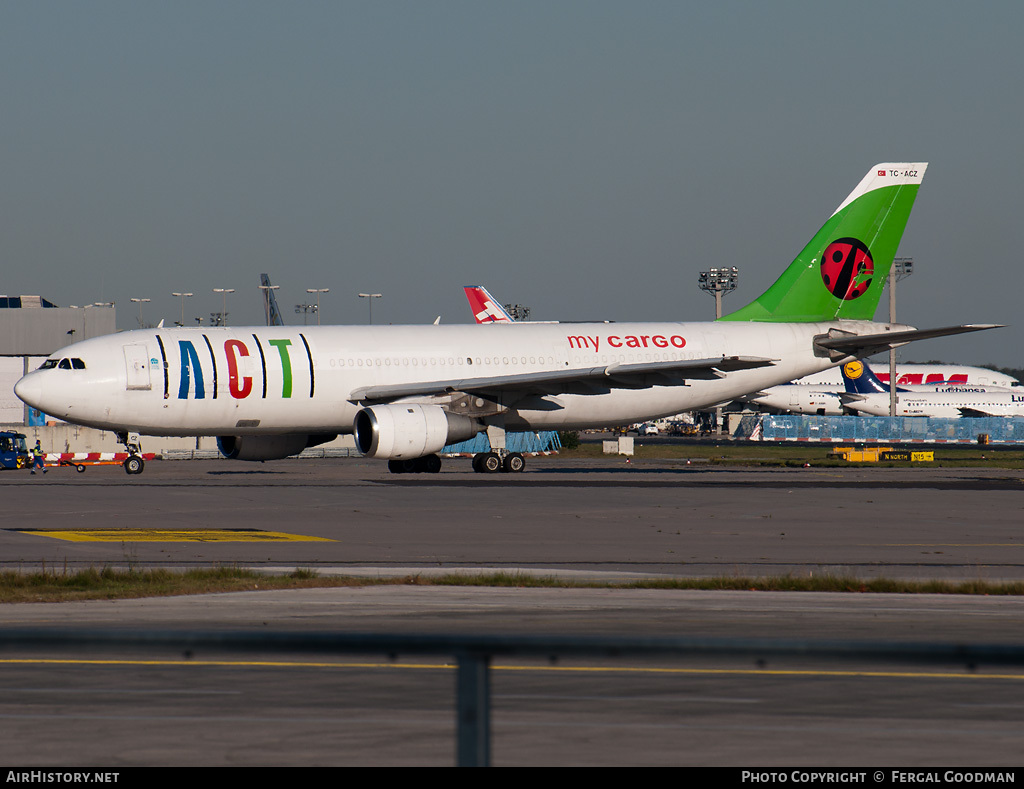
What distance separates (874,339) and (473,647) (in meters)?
41.7

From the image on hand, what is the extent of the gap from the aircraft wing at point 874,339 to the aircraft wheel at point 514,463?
1136cm

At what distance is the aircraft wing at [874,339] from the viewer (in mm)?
41500

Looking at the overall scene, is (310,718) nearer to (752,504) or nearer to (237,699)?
(237,699)

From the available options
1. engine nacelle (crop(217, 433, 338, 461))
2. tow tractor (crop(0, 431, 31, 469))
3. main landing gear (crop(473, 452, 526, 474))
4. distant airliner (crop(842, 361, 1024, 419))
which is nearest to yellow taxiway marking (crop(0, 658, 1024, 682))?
main landing gear (crop(473, 452, 526, 474))

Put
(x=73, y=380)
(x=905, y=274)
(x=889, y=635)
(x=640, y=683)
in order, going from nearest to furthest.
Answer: (x=640, y=683) < (x=889, y=635) < (x=73, y=380) < (x=905, y=274)

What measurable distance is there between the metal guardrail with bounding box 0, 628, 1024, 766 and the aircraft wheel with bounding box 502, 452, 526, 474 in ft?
127

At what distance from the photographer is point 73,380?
129 ft

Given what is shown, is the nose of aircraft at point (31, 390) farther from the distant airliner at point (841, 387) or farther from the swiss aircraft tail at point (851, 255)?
the distant airliner at point (841, 387)

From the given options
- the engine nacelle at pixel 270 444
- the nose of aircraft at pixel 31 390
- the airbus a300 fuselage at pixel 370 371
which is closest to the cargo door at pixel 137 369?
the airbus a300 fuselage at pixel 370 371

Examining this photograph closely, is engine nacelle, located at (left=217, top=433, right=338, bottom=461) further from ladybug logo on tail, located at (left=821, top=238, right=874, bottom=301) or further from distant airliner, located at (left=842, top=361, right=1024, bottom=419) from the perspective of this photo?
distant airliner, located at (left=842, top=361, right=1024, bottom=419)

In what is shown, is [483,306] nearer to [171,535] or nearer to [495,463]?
[495,463]

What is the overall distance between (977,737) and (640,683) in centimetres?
168

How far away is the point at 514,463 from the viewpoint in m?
43.4
